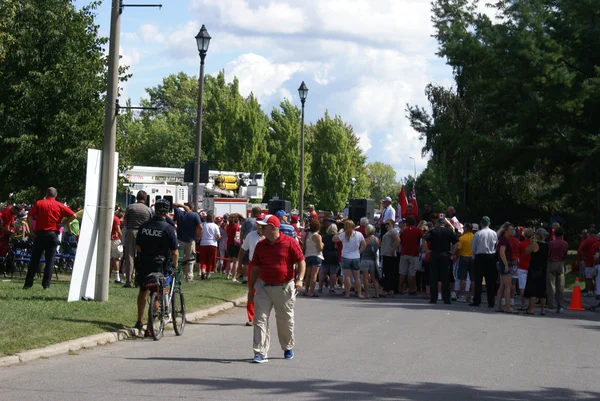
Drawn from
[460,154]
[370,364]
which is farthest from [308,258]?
[460,154]

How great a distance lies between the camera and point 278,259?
11641mm

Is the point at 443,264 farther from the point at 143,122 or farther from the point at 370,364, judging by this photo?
the point at 143,122

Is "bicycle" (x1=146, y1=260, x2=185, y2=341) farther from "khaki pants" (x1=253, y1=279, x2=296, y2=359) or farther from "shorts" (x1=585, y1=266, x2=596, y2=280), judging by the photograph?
"shorts" (x1=585, y1=266, x2=596, y2=280)

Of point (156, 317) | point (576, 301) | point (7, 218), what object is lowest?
point (156, 317)

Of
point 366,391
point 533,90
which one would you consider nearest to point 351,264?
point 366,391

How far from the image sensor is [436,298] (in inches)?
894

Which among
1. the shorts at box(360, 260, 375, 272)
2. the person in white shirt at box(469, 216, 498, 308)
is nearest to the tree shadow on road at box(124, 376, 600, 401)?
A: the person in white shirt at box(469, 216, 498, 308)

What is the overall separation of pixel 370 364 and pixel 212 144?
6518 cm

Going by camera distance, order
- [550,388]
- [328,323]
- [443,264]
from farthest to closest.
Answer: [443,264] → [328,323] → [550,388]

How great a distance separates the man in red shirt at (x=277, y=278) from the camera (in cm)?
1157

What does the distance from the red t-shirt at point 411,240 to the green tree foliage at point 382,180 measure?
14316cm

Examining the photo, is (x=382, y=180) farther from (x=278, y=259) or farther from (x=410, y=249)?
(x=278, y=259)

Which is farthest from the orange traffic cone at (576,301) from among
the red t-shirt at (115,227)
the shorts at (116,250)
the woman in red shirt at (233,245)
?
the red t-shirt at (115,227)

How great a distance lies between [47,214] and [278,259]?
7324mm
